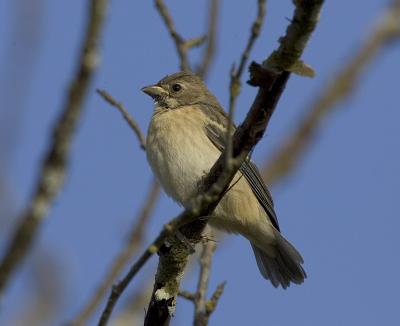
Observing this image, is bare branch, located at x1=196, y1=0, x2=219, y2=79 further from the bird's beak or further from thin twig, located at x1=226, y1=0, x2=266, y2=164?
thin twig, located at x1=226, y1=0, x2=266, y2=164

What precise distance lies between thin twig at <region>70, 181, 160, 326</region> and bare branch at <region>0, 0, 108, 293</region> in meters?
1.26

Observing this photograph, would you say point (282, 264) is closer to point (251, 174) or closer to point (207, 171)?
point (251, 174)

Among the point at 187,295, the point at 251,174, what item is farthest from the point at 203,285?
the point at 251,174

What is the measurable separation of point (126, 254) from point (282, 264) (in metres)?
3.06

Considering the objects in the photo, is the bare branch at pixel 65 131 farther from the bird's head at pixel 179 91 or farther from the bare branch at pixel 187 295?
the bird's head at pixel 179 91

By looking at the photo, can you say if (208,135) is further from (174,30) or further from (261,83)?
(261,83)

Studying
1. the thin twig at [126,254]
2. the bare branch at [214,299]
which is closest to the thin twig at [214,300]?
the bare branch at [214,299]

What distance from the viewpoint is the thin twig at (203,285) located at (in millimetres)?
4392

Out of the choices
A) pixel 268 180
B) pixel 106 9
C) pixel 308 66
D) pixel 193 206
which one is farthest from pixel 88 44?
pixel 268 180

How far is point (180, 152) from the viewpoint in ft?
21.6

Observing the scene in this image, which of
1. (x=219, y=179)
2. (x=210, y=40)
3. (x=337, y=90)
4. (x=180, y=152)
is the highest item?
(x=210, y=40)

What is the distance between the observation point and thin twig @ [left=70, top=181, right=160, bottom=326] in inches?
128

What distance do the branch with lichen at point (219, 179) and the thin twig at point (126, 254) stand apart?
0.71 ft

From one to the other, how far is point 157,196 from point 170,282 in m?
0.83
